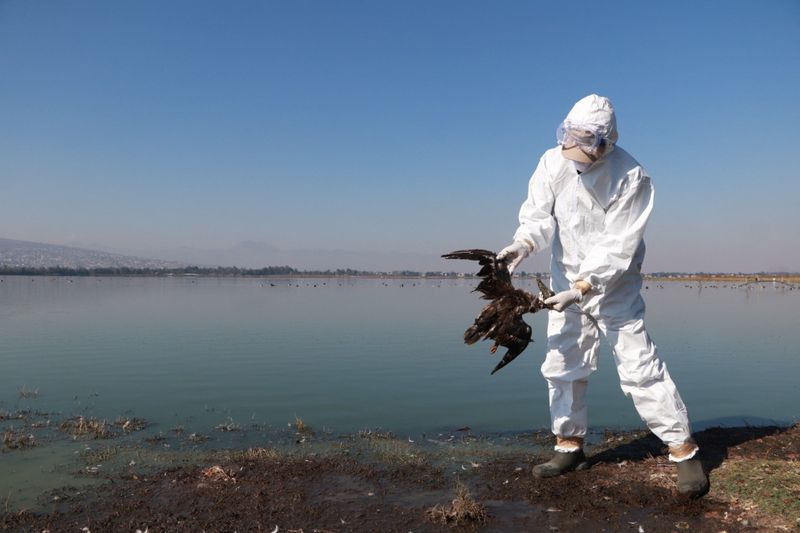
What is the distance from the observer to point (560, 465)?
5215mm

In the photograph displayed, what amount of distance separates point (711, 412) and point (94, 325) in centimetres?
2025

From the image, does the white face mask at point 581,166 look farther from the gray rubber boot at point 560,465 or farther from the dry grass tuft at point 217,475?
the dry grass tuft at point 217,475

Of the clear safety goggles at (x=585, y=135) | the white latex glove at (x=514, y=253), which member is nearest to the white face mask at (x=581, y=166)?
the clear safety goggles at (x=585, y=135)

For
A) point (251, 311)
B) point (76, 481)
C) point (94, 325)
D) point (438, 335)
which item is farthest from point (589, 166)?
point (251, 311)

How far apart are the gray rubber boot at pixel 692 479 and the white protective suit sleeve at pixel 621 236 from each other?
1523mm

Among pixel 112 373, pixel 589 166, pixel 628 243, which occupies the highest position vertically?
pixel 589 166

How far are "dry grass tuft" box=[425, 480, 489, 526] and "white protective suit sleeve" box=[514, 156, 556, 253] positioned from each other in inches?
86.1

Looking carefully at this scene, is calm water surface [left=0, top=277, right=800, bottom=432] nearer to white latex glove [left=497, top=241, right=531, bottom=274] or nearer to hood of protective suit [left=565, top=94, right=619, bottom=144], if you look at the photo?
white latex glove [left=497, top=241, right=531, bottom=274]

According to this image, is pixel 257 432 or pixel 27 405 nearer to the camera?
pixel 257 432

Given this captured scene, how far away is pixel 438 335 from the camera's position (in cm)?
1923

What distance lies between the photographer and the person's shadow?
217 inches

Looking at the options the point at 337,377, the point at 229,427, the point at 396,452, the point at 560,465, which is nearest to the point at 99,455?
the point at 229,427

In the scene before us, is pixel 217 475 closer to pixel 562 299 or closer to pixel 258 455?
pixel 258 455

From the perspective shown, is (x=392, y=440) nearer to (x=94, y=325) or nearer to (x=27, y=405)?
(x=27, y=405)
